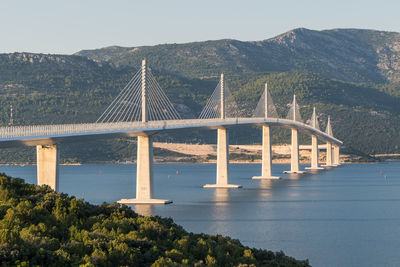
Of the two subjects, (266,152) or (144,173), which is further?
(266,152)

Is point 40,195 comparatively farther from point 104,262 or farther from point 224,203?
point 224,203

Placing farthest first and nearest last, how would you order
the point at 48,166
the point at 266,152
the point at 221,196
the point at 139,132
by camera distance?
the point at 266,152 → the point at 221,196 → the point at 139,132 → the point at 48,166

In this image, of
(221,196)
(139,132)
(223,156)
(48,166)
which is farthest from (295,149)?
(48,166)

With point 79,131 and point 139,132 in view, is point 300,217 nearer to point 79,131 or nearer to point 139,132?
point 139,132

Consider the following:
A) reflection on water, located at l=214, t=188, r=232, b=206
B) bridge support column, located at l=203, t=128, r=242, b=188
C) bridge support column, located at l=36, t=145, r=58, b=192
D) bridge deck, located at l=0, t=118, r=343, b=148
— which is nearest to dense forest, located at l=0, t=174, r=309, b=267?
bridge deck, located at l=0, t=118, r=343, b=148

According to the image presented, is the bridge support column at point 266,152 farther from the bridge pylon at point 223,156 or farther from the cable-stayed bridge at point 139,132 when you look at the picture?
the bridge pylon at point 223,156

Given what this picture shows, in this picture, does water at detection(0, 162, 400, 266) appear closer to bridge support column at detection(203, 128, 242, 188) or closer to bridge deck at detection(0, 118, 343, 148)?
bridge support column at detection(203, 128, 242, 188)

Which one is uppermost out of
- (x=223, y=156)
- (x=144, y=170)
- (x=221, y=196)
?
(x=223, y=156)
